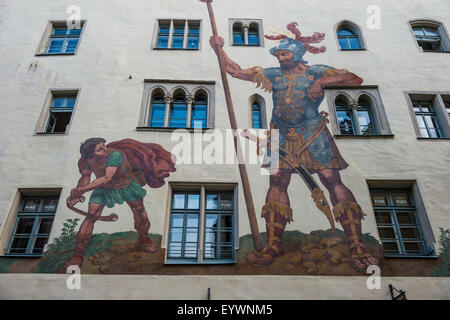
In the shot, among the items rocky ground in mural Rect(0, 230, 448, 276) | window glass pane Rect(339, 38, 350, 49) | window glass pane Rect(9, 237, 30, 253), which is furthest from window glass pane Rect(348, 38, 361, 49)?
window glass pane Rect(9, 237, 30, 253)

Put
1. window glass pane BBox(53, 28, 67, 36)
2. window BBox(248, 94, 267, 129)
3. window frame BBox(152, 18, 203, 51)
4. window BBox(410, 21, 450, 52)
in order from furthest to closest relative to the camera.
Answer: window glass pane BBox(53, 28, 67, 36), window BBox(410, 21, 450, 52), window frame BBox(152, 18, 203, 51), window BBox(248, 94, 267, 129)

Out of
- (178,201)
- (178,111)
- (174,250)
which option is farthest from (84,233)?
(178,111)

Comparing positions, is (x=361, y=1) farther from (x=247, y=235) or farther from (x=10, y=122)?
(x=10, y=122)

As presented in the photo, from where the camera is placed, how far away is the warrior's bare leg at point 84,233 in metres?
7.95

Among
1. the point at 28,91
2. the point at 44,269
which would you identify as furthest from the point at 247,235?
the point at 28,91

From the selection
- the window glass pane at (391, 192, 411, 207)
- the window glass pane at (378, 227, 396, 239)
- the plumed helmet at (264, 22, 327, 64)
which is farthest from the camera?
the plumed helmet at (264, 22, 327, 64)

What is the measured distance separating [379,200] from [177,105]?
534cm

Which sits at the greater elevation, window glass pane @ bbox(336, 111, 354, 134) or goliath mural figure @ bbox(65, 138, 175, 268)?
window glass pane @ bbox(336, 111, 354, 134)

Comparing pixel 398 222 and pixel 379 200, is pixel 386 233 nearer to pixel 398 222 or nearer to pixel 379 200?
pixel 398 222

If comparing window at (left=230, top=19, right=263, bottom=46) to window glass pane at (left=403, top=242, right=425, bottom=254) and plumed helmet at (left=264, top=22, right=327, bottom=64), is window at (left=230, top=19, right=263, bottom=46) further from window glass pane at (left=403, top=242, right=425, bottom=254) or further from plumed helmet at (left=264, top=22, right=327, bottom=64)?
window glass pane at (left=403, top=242, right=425, bottom=254)

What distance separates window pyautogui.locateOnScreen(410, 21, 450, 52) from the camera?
1220cm

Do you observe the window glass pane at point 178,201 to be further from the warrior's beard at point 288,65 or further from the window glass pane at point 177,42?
the window glass pane at point 177,42
